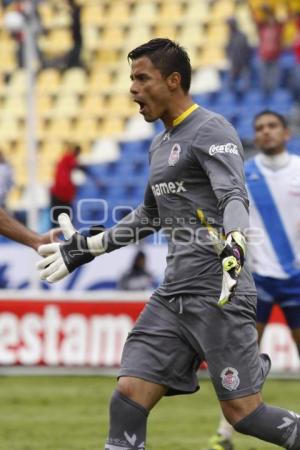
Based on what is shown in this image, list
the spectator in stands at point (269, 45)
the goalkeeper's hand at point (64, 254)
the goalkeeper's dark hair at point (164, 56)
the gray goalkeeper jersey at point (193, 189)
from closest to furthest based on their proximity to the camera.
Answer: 1. the gray goalkeeper jersey at point (193, 189)
2. the goalkeeper's dark hair at point (164, 56)
3. the goalkeeper's hand at point (64, 254)
4. the spectator in stands at point (269, 45)

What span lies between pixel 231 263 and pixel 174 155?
30.1 inches

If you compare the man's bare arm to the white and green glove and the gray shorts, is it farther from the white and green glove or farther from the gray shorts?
the white and green glove

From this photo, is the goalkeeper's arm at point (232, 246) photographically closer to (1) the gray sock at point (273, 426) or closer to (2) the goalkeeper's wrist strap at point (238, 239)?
(2) the goalkeeper's wrist strap at point (238, 239)

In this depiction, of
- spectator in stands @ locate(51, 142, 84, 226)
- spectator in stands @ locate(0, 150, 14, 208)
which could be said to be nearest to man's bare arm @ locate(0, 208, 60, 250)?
spectator in stands @ locate(0, 150, 14, 208)

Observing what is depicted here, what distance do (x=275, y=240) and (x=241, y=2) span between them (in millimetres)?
14450

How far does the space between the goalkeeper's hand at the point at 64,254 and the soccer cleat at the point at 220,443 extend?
2.35 m

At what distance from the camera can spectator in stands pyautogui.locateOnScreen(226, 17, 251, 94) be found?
2112 cm

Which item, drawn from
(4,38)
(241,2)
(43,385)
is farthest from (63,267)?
(4,38)

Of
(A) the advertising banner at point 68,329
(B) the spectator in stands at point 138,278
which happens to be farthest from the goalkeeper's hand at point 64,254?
(B) the spectator in stands at point 138,278

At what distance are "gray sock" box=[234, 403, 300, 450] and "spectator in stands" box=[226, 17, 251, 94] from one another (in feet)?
52.3

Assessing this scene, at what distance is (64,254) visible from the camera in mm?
5961

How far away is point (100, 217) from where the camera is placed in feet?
53.1

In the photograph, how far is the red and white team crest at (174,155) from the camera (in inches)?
223

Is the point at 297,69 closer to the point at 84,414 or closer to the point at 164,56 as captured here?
the point at 84,414
